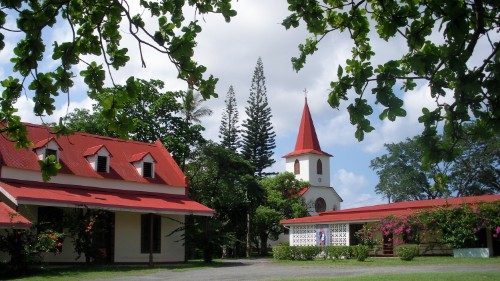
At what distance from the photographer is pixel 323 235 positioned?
34.4 m

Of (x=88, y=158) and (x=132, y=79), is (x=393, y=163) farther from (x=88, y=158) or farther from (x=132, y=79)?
(x=132, y=79)

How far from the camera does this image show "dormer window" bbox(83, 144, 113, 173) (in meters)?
26.3

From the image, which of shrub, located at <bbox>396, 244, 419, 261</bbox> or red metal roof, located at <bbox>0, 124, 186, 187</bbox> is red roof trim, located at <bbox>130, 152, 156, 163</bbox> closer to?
red metal roof, located at <bbox>0, 124, 186, 187</bbox>

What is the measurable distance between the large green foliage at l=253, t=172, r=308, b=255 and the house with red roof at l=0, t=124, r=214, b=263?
12.4 metres

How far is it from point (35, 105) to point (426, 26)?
3.06 metres

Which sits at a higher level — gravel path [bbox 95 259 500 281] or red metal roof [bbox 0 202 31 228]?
red metal roof [bbox 0 202 31 228]

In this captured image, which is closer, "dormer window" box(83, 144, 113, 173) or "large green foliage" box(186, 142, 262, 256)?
"dormer window" box(83, 144, 113, 173)

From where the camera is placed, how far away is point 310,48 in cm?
542

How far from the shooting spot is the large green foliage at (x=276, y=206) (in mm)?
41281

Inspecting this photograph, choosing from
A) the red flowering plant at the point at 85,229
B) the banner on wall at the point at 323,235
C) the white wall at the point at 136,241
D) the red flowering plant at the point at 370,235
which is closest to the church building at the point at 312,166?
the banner on wall at the point at 323,235

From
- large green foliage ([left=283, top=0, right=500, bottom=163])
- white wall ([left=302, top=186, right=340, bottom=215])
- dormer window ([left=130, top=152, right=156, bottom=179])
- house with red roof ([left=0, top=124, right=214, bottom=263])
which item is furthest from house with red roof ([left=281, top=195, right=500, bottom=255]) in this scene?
large green foliage ([left=283, top=0, right=500, bottom=163])

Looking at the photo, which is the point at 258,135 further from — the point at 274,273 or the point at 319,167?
the point at 274,273

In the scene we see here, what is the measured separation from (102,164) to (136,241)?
3.85 meters

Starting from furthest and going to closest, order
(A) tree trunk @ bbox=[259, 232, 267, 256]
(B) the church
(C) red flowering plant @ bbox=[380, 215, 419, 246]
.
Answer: (A) tree trunk @ bbox=[259, 232, 267, 256]
(B) the church
(C) red flowering plant @ bbox=[380, 215, 419, 246]
